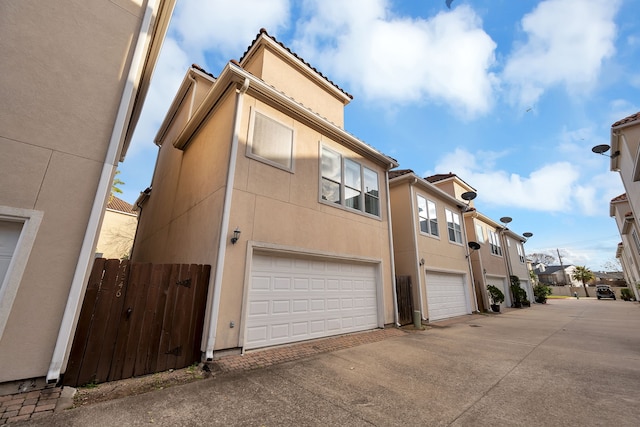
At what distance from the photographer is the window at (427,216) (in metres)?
11.5

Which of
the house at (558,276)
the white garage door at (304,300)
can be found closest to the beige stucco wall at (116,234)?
the white garage door at (304,300)

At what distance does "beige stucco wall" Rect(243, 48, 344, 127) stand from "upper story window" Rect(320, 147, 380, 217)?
2068mm

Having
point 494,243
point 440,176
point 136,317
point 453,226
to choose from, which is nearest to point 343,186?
point 136,317

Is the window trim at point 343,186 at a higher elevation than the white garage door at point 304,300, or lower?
higher

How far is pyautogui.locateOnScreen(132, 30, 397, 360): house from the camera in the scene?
213 inches

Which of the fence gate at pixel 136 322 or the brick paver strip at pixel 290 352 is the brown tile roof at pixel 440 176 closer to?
the brick paver strip at pixel 290 352

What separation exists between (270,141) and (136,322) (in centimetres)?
477

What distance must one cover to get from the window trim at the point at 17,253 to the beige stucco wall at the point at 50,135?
5 centimetres

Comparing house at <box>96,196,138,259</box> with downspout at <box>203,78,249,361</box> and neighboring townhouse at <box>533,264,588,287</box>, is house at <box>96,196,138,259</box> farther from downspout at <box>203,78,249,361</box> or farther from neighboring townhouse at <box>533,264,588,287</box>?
neighboring townhouse at <box>533,264,588,287</box>

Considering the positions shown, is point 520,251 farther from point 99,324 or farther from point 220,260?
point 99,324

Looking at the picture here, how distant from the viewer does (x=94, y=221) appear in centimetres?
370

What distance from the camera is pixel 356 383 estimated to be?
3.90m

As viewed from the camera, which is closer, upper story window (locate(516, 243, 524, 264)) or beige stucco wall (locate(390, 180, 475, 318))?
beige stucco wall (locate(390, 180, 475, 318))

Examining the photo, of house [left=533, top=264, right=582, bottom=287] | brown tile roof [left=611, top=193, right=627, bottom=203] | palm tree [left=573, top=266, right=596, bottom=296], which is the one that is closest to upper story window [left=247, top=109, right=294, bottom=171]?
brown tile roof [left=611, top=193, right=627, bottom=203]
